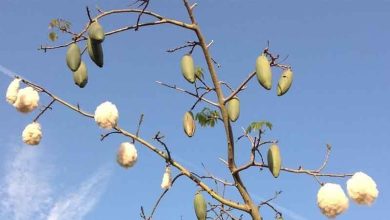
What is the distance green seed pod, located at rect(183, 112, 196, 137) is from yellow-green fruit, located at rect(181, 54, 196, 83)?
0.22 m

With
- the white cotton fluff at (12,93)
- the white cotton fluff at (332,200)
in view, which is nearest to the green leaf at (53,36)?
the white cotton fluff at (12,93)

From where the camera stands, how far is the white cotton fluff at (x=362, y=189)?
2666mm

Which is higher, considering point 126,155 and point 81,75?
point 81,75

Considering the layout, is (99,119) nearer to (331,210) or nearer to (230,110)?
(230,110)

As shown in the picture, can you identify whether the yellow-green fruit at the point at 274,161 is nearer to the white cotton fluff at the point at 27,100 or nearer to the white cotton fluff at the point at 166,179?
the white cotton fluff at the point at 166,179

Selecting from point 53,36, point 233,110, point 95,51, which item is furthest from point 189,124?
point 53,36

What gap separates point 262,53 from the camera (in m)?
3.14

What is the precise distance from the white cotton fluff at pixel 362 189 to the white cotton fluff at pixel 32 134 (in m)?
1.64

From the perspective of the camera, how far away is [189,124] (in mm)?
3238

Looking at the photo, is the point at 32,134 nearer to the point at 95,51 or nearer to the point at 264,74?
the point at 95,51

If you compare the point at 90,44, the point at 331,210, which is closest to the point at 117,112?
the point at 90,44

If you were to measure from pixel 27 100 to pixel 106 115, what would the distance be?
52cm

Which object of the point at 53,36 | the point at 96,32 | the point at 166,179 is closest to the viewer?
the point at 96,32

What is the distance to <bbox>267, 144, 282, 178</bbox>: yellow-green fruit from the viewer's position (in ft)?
9.48
